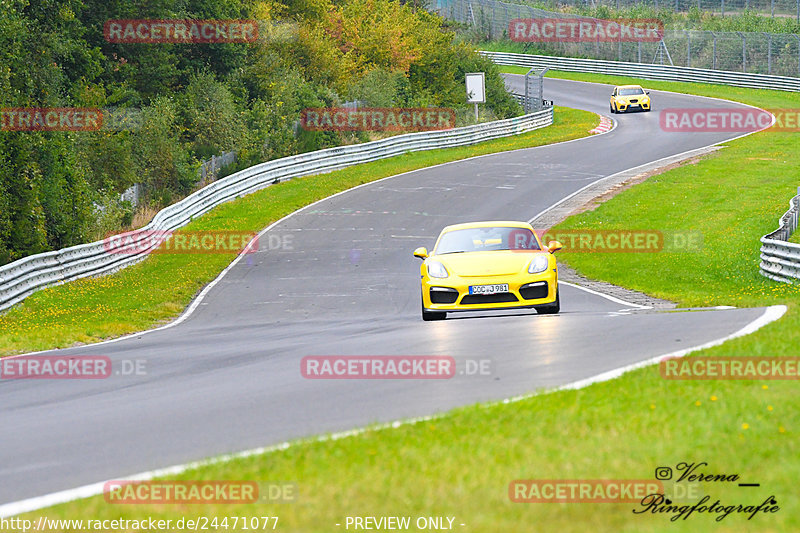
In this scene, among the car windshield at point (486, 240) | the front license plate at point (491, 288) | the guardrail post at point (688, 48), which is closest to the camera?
the front license plate at point (491, 288)

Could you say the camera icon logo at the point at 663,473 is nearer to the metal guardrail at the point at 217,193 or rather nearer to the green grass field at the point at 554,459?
the green grass field at the point at 554,459

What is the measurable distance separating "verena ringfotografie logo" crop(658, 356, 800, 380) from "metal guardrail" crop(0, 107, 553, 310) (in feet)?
51.3

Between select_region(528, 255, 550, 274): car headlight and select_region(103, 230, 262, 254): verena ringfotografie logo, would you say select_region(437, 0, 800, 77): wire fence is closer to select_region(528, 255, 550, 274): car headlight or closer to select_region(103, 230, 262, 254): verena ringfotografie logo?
select_region(103, 230, 262, 254): verena ringfotografie logo

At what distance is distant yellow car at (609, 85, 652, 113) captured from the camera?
6022 cm

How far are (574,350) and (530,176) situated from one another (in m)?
31.0

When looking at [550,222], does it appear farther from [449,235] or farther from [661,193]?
[449,235]

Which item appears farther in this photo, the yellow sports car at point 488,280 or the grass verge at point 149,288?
the grass verge at point 149,288

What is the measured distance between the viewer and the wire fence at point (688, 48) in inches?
2702

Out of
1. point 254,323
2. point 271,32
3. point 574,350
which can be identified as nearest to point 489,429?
point 574,350

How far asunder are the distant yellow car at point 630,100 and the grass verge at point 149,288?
19096 millimetres

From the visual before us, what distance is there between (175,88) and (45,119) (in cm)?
2045

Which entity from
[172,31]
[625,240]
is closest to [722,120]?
[172,31]

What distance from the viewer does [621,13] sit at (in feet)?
283

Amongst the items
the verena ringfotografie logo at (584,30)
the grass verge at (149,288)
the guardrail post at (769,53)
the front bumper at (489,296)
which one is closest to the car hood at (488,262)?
the front bumper at (489,296)
